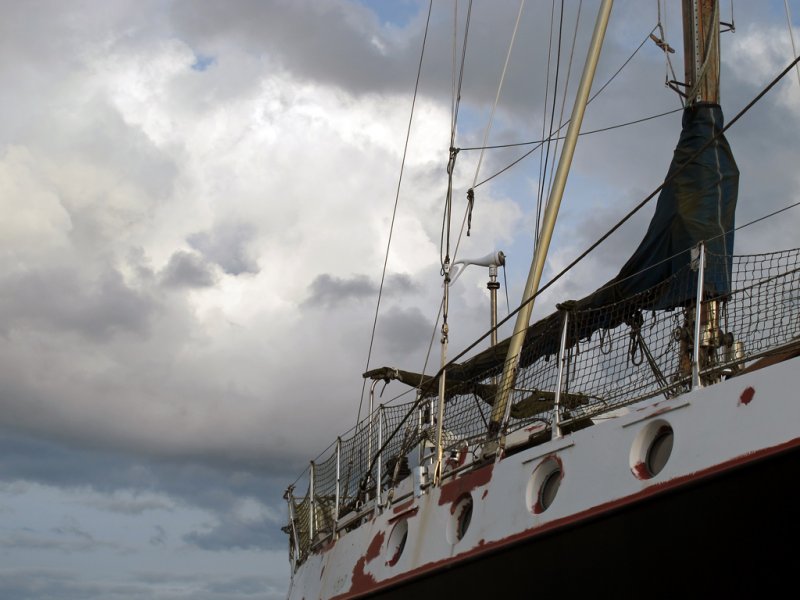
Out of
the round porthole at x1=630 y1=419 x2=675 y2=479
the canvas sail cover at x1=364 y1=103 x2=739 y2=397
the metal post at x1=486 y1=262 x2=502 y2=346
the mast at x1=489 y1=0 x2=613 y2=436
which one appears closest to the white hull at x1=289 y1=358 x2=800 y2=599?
the round porthole at x1=630 y1=419 x2=675 y2=479

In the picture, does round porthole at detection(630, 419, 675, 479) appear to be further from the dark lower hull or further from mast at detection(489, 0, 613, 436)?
mast at detection(489, 0, 613, 436)

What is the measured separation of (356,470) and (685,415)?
8.30 metres

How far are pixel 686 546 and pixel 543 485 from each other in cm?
216

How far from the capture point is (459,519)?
12633 mm

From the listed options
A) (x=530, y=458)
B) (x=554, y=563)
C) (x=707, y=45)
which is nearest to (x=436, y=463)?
(x=530, y=458)

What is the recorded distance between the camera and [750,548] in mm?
9133

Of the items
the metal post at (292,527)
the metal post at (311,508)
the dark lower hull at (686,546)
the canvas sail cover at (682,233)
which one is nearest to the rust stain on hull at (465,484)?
the dark lower hull at (686,546)

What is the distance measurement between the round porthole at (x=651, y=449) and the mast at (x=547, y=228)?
8.75 ft

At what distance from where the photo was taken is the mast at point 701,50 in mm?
15391

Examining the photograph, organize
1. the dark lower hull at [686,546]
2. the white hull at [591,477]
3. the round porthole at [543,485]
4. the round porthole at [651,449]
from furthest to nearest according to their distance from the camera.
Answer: the round porthole at [543,485] → the round porthole at [651,449] → the white hull at [591,477] → the dark lower hull at [686,546]

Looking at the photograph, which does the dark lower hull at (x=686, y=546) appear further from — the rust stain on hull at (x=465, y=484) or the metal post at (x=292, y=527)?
the metal post at (x=292, y=527)

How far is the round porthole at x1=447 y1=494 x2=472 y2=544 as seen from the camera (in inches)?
492

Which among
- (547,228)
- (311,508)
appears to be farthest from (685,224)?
(311,508)

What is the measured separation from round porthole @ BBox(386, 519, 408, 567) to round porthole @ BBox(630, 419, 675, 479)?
4223 millimetres
